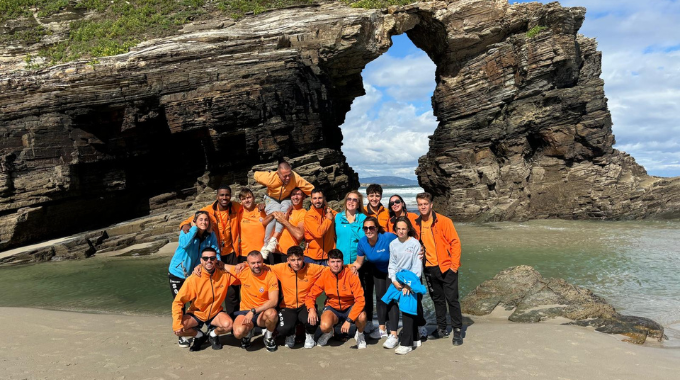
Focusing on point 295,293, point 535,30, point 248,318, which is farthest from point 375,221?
point 535,30

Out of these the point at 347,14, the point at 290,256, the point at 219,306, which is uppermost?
the point at 347,14

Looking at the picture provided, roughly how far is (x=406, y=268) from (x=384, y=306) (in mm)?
732

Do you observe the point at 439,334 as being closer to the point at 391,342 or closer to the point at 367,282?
the point at 391,342

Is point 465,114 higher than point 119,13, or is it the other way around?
point 119,13

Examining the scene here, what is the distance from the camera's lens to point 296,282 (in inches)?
222

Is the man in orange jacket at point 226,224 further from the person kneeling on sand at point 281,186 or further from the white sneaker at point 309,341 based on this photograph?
the white sneaker at point 309,341

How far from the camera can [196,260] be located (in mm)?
6078

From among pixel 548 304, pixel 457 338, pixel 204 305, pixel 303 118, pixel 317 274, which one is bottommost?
pixel 548 304

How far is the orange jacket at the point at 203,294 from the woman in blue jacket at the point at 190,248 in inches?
18.9

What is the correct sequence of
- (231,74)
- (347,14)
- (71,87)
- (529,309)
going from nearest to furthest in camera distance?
(529,309), (71,87), (231,74), (347,14)

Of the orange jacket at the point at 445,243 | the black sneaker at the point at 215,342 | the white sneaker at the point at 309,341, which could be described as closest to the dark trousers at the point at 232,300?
the black sneaker at the point at 215,342

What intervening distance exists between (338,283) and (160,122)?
18.4 metres

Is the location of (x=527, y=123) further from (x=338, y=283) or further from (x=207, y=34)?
(x=338, y=283)

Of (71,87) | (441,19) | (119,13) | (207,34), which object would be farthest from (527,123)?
(119,13)
